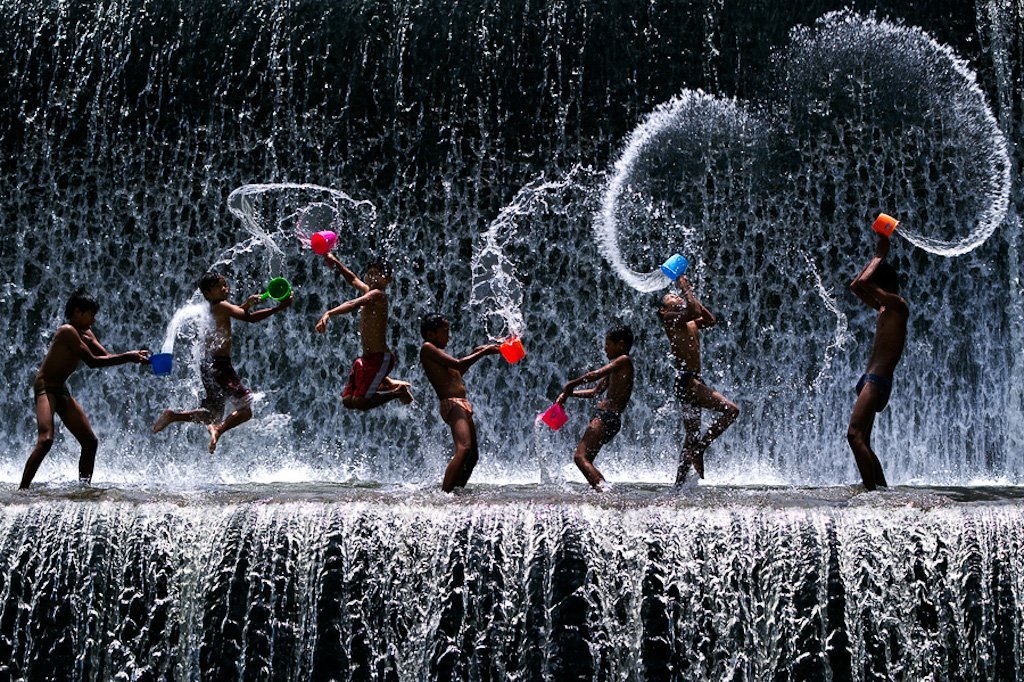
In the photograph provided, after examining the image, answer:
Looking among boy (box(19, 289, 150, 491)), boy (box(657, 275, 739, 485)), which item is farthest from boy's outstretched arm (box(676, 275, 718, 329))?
boy (box(19, 289, 150, 491))

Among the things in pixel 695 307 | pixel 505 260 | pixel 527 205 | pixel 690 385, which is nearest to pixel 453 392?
pixel 690 385

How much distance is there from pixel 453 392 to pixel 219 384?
153 centimetres

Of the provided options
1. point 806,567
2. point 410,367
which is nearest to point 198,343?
point 410,367

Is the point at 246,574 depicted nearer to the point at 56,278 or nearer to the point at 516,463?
the point at 516,463

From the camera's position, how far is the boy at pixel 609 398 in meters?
8.92

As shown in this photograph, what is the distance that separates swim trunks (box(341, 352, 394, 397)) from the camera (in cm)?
934

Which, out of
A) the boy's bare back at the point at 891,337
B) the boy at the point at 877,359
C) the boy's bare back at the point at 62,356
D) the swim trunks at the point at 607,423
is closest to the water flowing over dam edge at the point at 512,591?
the boy at the point at 877,359

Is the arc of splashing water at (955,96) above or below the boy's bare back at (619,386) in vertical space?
above

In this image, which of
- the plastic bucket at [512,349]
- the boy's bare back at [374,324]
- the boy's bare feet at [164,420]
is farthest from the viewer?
the boy's bare feet at [164,420]

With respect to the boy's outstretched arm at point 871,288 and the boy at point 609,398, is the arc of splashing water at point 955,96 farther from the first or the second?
the boy at point 609,398

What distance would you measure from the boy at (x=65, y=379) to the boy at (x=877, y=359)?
156 inches

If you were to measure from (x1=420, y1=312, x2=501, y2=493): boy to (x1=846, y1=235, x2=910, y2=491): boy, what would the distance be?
6.39ft

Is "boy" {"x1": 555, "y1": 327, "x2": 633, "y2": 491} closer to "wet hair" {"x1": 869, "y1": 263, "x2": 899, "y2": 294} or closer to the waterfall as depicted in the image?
"wet hair" {"x1": 869, "y1": 263, "x2": 899, "y2": 294}

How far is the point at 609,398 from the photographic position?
9.05m
